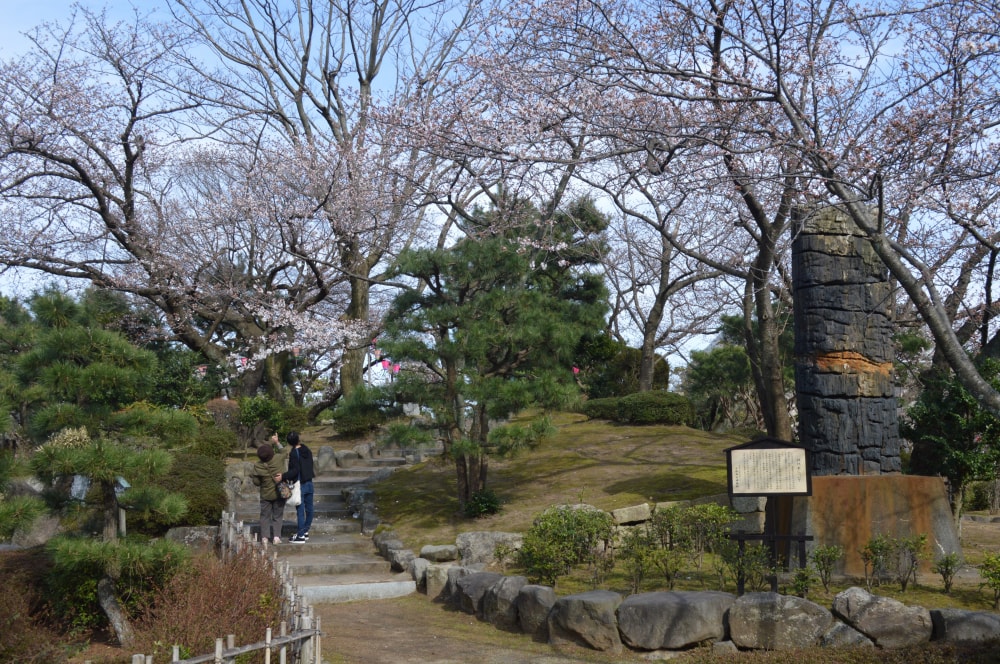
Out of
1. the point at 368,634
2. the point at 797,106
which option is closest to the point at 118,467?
the point at 368,634

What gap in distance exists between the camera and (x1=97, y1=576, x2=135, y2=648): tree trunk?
332 inches

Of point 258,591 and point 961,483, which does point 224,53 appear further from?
point 961,483

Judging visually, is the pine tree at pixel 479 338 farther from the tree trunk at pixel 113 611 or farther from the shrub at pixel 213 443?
the tree trunk at pixel 113 611

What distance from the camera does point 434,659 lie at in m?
7.34

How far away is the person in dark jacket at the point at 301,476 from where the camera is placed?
39.4 feet

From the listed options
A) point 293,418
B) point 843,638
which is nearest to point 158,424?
point 843,638

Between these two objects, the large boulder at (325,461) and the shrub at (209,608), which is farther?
the large boulder at (325,461)

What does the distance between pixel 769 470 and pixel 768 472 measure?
2 centimetres

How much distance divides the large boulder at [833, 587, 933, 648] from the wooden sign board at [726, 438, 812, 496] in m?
1.56

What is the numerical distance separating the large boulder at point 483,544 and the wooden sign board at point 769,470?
132 inches

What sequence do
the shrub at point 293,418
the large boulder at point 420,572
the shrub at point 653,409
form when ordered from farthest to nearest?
the shrub at point 653,409, the shrub at point 293,418, the large boulder at point 420,572

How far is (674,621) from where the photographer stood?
7266 millimetres

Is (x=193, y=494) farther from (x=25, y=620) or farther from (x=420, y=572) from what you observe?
(x=25, y=620)

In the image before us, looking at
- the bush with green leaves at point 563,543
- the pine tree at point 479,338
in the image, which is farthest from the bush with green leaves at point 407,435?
the bush with green leaves at point 563,543
